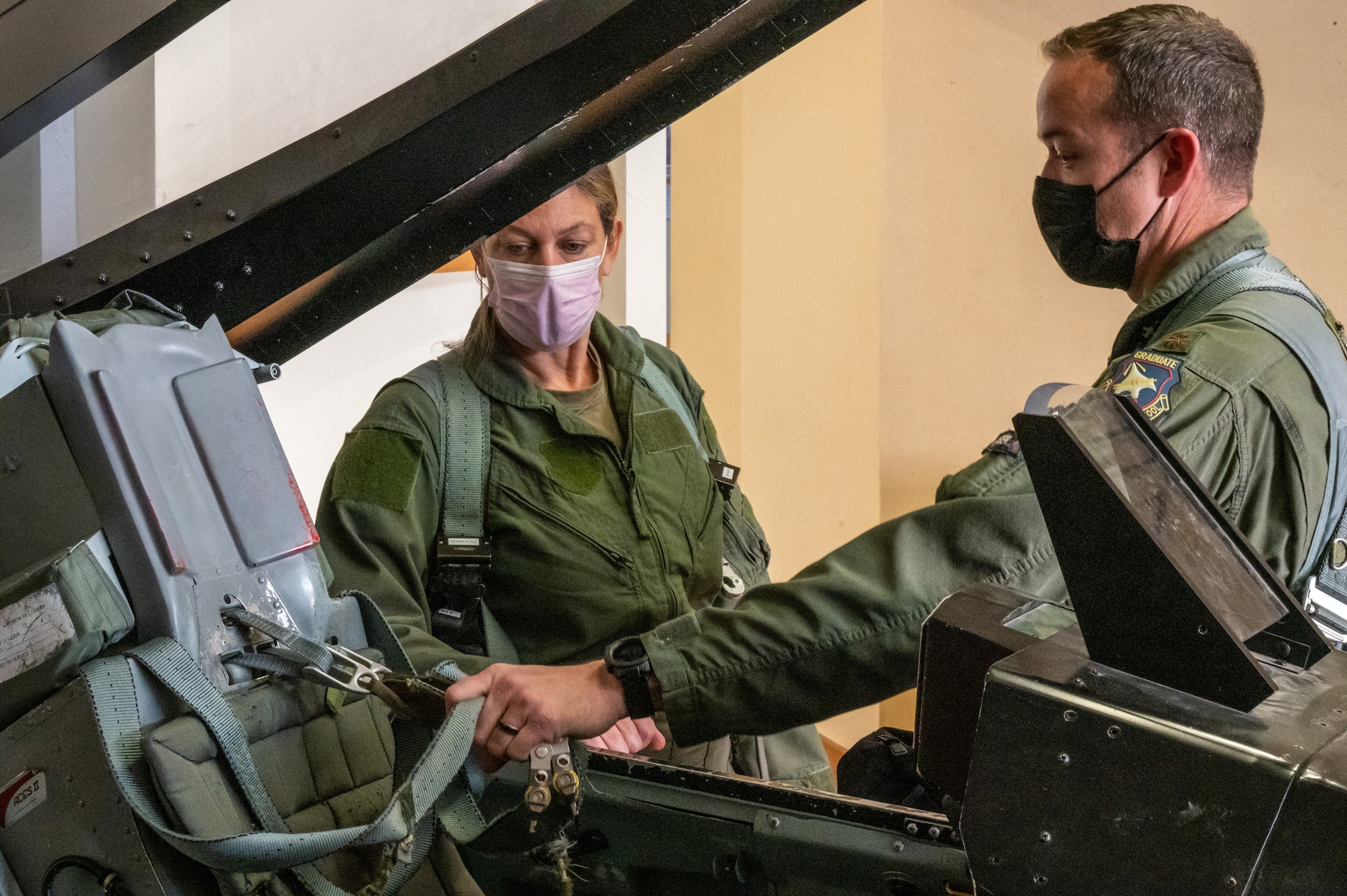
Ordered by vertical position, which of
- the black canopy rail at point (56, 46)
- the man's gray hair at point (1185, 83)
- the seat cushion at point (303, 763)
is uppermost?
the black canopy rail at point (56, 46)

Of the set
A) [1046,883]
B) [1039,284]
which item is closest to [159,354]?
[1046,883]

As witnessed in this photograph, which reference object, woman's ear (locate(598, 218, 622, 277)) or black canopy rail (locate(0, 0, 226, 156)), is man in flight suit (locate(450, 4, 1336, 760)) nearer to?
black canopy rail (locate(0, 0, 226, 156))

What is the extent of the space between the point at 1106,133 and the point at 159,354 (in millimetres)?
1045

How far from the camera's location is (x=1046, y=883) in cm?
72

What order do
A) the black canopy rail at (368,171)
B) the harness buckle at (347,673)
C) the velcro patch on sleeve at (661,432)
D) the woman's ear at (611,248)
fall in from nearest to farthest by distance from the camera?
the harness buckle at (347,673), the black canopy rail at (368,171), the velcro patch on sleeve at (661,432), the woman's ear at (611,248)

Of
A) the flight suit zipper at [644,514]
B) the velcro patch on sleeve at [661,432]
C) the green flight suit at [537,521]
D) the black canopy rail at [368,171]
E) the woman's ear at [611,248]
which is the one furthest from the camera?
the woman's ear at [611,248]

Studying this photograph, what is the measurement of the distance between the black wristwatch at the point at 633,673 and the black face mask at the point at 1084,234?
73 centimetres

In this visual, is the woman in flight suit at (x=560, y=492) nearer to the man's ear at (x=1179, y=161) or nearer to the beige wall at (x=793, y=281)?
the man's ear at (x=1179, y=161)

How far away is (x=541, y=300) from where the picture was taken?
1.67 m

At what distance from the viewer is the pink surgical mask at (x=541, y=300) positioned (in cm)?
167

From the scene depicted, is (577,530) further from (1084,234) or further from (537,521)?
(1084,234)

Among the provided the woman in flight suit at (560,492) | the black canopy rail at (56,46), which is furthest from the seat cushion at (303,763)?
the black canopy rail at (56,46)

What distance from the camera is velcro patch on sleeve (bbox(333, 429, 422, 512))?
1.44 meters

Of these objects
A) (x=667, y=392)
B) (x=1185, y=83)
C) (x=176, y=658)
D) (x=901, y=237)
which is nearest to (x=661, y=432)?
(x=667, y=392)
